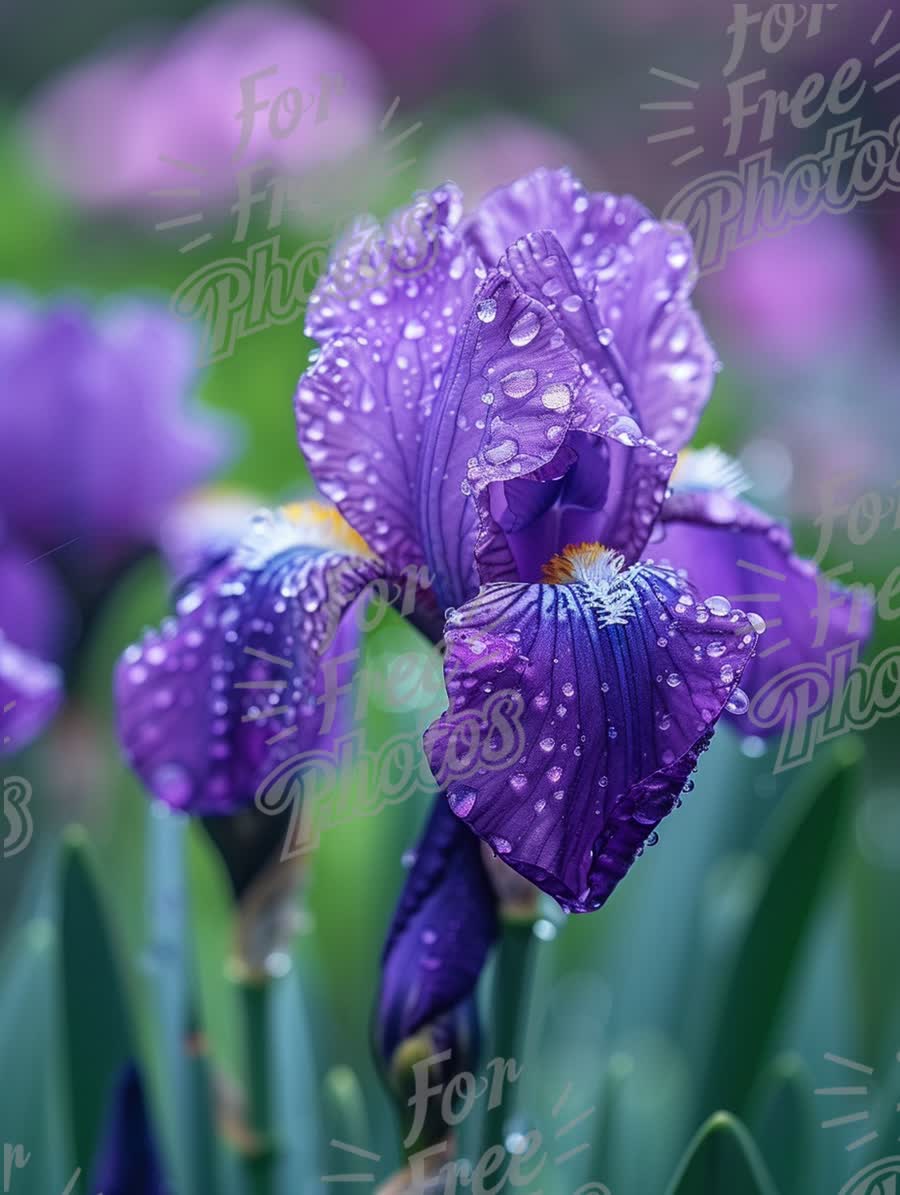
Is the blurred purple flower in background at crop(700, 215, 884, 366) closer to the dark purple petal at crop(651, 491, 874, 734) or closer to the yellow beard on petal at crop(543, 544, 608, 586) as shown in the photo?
the dark purple petal at crop(651, 491, 874, 734)

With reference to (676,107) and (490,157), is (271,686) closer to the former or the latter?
(676,107)

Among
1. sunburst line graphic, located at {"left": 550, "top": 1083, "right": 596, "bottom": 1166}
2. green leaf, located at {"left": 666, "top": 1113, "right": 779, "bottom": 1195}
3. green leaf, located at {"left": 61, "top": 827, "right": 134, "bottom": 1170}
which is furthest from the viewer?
sunburst line graphic, located at {"left": 550, "top": 1083, "right": 596, "bottom": 1166}

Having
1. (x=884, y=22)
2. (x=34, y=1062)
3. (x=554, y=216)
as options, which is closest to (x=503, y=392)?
(x=554, y=216)

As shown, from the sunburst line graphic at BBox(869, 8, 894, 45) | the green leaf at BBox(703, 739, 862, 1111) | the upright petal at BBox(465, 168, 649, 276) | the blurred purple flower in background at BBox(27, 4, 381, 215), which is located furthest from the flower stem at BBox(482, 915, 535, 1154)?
the sunburst line graphic at BBox(869, 8, 894, 45)

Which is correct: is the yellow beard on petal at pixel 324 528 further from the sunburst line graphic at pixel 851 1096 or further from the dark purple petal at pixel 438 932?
the sunburst line graphic at pixel 851 1096

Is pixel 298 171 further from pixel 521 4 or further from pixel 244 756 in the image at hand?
pixel 244 756

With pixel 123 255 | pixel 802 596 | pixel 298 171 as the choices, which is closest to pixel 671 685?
pixel 802 596
